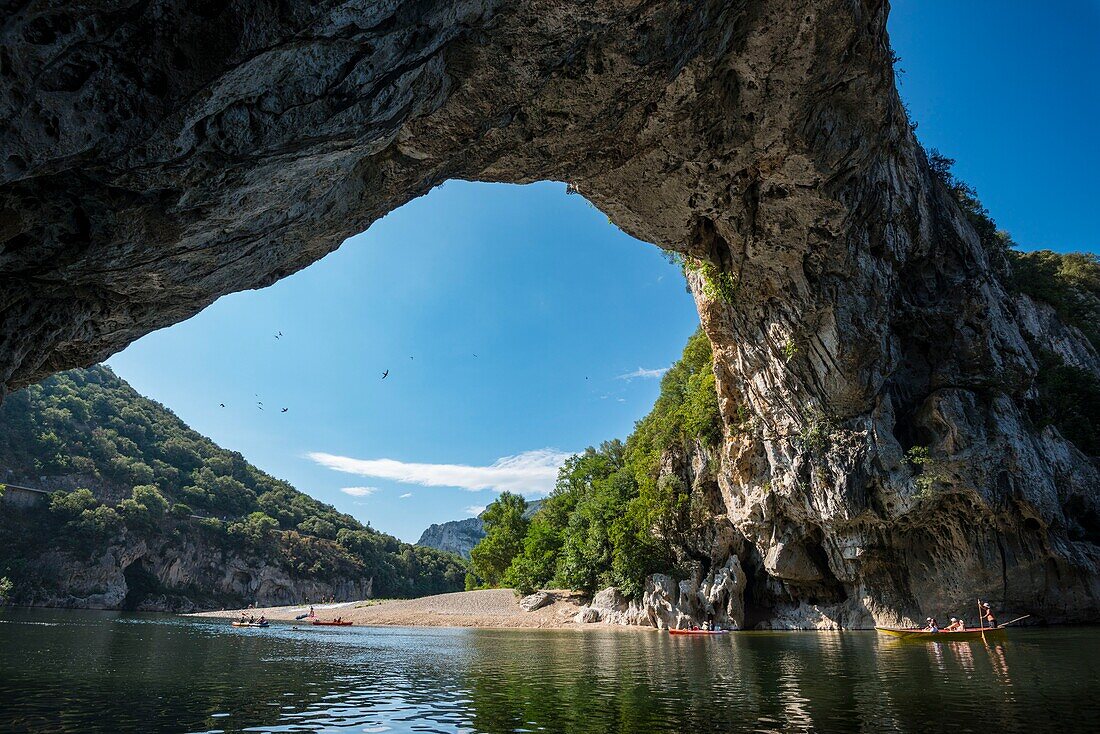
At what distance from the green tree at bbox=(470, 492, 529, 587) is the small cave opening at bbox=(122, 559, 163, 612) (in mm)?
42275

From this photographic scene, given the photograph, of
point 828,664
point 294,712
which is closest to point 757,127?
point 828,664

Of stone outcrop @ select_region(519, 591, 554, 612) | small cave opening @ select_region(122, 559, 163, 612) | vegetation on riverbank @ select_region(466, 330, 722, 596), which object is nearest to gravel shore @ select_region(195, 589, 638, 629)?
stone outcrop @ select_region(519, 591, 554, 612)

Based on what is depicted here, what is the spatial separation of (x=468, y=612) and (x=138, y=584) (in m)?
49.7

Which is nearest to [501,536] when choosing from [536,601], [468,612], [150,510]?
[468,612]

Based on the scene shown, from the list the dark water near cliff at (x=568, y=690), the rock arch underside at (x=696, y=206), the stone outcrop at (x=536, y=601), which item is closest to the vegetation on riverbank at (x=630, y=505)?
the stone outcrop at (x=536, y=601)

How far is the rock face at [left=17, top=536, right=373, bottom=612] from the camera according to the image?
194 feet

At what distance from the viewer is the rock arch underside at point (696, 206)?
657cm

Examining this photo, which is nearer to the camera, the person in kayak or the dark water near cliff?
the dark water near cliff

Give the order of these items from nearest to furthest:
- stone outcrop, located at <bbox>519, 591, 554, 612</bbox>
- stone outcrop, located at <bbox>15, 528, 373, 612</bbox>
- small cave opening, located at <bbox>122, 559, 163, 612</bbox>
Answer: stone outcrop, located at <bbox>519, 591, 554, 612</bbox>, stone outcrop, located at <bbox>15, 528, 373, 612</bbox>, small cave opening, located at <bbox>122, 559, 163, 612</bbox>

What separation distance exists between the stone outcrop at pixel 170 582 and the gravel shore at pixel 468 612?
21.3 metres

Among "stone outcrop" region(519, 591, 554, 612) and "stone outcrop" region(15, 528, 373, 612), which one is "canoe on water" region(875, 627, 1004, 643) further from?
"stone outcrop" region(15, 528, 373, 612)

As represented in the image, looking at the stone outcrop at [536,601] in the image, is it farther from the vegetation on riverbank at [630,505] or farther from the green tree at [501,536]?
the green tree at [501,536]

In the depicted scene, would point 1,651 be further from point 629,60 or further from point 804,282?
point 804,282

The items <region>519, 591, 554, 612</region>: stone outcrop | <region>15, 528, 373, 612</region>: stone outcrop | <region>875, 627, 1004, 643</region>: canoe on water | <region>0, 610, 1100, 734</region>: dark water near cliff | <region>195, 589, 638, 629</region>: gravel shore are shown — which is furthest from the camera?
<region>15, 528, 373, 612</region>: stone outcrop
